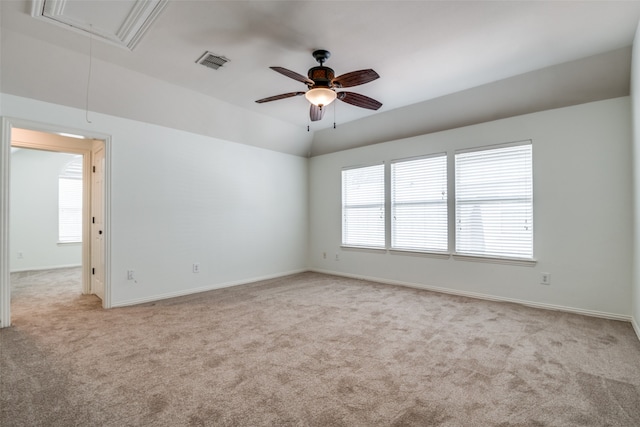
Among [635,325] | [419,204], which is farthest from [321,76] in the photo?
[635,325]

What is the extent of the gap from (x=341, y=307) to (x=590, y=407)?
2412 mm

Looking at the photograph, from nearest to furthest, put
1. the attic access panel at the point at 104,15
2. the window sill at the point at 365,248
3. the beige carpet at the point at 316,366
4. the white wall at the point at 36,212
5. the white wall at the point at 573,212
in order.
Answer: the beige carpet at the point at 316,366 → the attic access panel at the point at 104,15 → the white wall at the point at 573,212 → the window sill at the point at 365,248 → the white wall at the point at 36,212

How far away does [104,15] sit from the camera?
2488 mm

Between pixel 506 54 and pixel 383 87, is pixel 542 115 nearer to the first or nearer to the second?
pixel 506 54

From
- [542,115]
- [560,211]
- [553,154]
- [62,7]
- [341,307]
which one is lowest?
[341,307]

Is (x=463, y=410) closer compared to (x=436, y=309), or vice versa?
(x=463, y=410)

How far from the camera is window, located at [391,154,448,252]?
15.1ft

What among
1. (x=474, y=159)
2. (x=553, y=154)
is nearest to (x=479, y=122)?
(x=474, y=159)

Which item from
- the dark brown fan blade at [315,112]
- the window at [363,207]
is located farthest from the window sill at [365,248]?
the dark brown fan blade at [315,112]

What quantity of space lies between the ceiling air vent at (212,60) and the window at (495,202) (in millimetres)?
3380

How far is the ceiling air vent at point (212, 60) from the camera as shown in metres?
3.12

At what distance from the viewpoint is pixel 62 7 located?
7.88 feet

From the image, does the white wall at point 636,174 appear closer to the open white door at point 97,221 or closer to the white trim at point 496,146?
the white trim at point 496,146

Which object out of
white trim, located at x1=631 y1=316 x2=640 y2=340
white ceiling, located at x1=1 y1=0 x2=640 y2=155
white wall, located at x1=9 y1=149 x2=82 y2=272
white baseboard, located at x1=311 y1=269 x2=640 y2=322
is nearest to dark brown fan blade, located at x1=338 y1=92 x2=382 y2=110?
white ceiling, located at x1=1 y1=0 x2=640 y2=155
